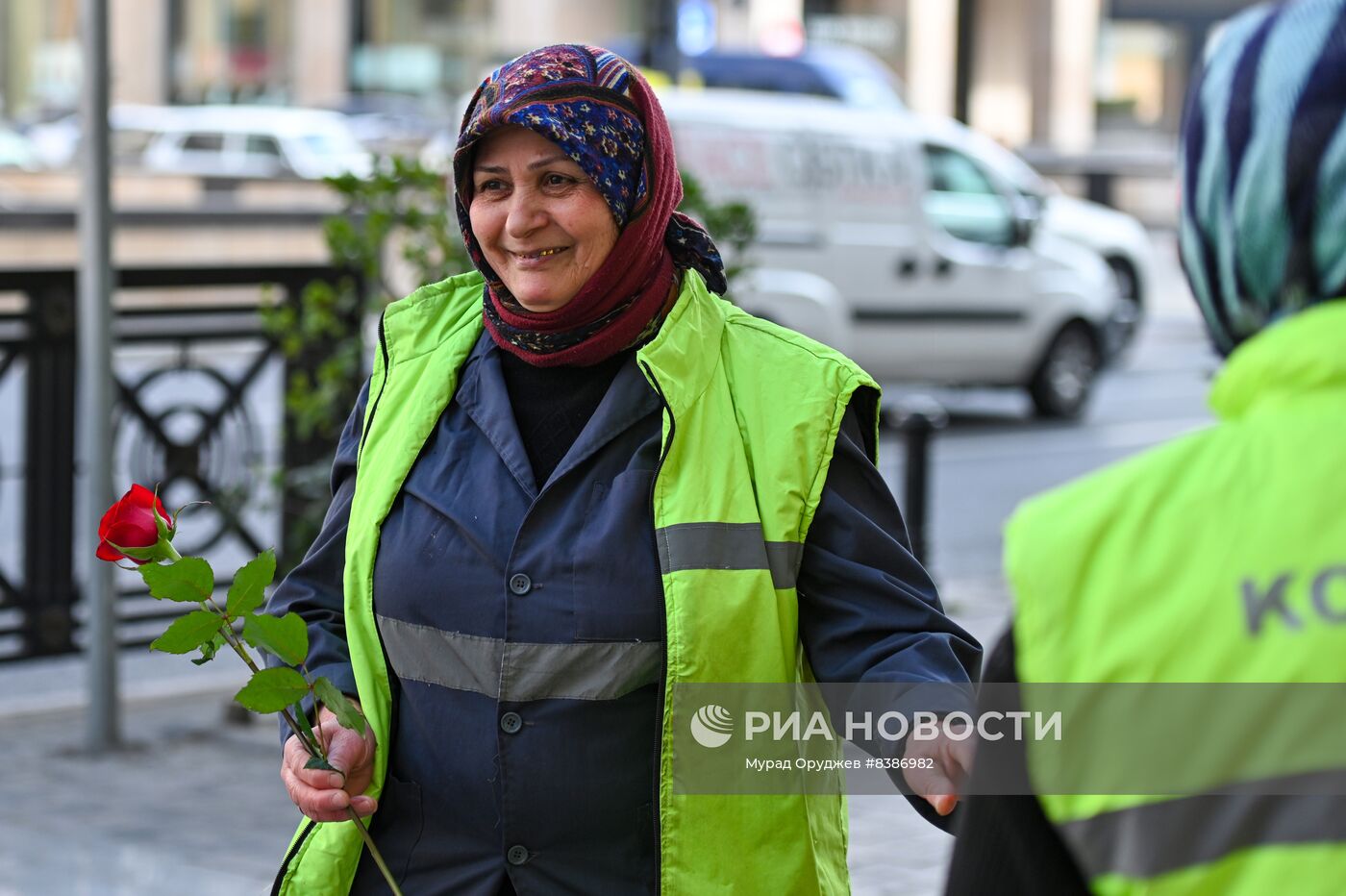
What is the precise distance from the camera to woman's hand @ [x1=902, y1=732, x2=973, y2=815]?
86.1 inches

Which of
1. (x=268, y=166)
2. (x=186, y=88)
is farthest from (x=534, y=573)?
(x=186, y=88)

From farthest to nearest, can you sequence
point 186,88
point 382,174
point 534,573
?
point 186,88 → point 382,174 → point 534,573

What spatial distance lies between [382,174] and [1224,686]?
5221 millimetres

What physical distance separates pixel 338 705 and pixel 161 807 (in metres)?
3.52

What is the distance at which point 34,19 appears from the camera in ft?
131

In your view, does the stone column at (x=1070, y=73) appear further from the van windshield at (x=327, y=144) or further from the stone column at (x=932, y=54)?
the van windshield at (x=327, y=144)

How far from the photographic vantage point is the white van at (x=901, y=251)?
12969 mm

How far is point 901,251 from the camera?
13641 mm

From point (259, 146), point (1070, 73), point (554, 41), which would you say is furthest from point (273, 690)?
point (1070, 73)

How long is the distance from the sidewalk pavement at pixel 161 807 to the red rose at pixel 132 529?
2.78 m

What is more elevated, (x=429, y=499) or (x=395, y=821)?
(x=429, y=499)

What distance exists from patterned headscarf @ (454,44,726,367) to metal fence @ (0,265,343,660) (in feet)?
13.5

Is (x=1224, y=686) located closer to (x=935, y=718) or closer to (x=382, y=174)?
(x=935, y=718)

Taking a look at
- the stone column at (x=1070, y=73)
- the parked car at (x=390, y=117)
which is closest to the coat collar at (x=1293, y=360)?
the parked car at (x=390, y=117)
